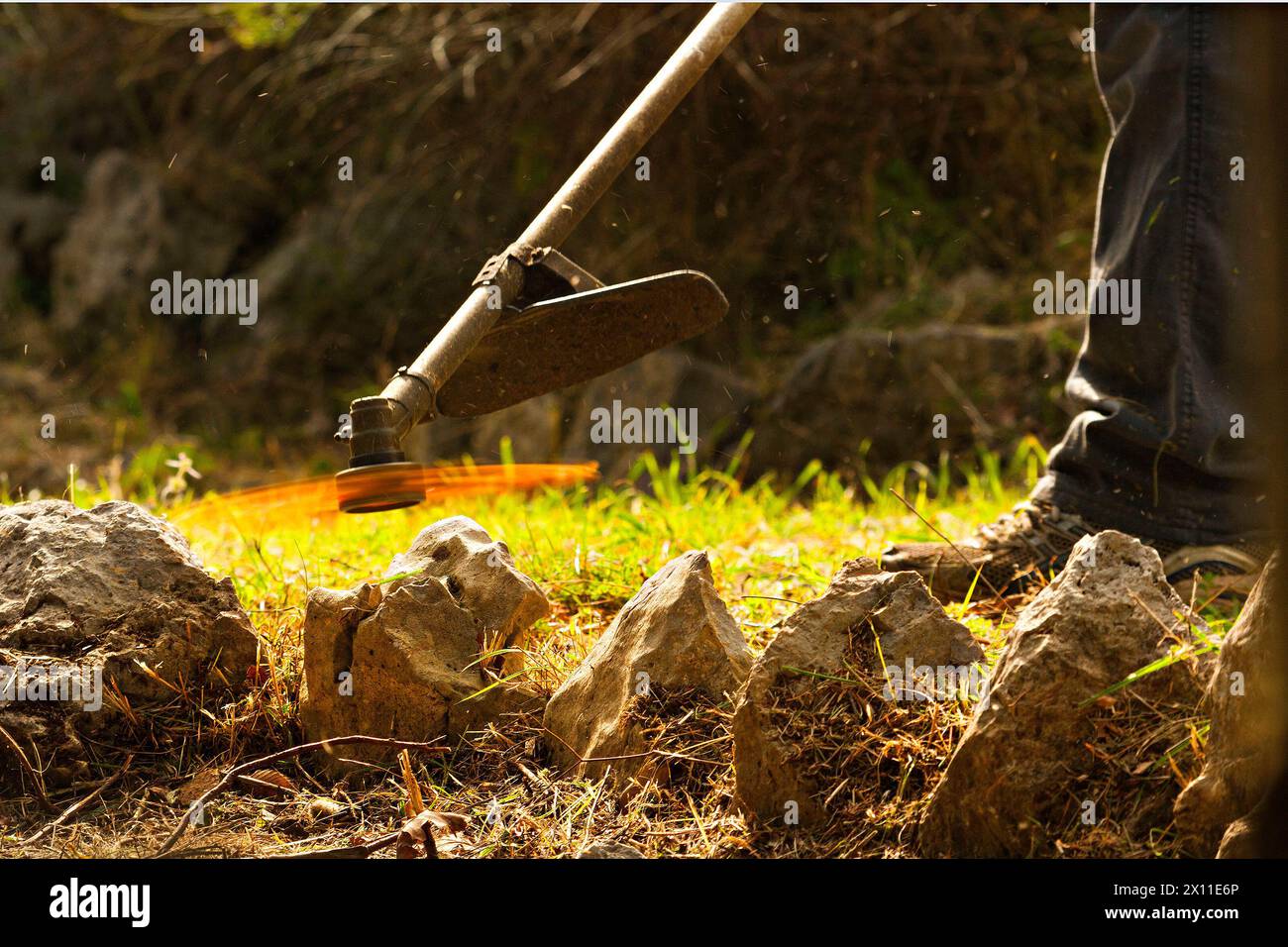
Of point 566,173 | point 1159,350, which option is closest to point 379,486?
point 1159,350

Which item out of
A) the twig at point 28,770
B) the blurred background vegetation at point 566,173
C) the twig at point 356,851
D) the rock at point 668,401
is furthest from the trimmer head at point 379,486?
the blurred background vegetation at point 566,173

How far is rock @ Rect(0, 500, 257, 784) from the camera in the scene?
173 centimetres

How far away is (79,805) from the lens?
5.34ft

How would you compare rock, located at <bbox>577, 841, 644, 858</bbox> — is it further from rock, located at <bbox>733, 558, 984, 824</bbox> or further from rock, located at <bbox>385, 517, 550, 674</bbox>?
rock, located at <bbox>385, 517, 550, 674</bbox>

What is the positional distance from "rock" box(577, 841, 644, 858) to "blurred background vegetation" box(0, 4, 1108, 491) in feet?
9.80

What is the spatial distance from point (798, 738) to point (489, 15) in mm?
3890

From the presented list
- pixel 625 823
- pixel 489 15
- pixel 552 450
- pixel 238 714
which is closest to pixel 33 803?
pixel 238 714

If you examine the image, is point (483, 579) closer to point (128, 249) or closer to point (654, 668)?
point (654, 668)

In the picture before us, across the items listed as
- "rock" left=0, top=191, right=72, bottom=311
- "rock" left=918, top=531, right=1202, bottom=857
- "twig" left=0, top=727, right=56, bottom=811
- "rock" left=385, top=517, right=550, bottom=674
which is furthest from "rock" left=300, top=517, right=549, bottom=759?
"rock" left=0, top=191, right=72, bottom=311

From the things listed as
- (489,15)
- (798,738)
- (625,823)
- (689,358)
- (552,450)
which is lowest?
(625,823)

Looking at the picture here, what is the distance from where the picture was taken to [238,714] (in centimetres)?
182

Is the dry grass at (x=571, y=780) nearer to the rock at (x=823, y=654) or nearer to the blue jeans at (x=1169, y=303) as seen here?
the rock at (x=823, y=654)
